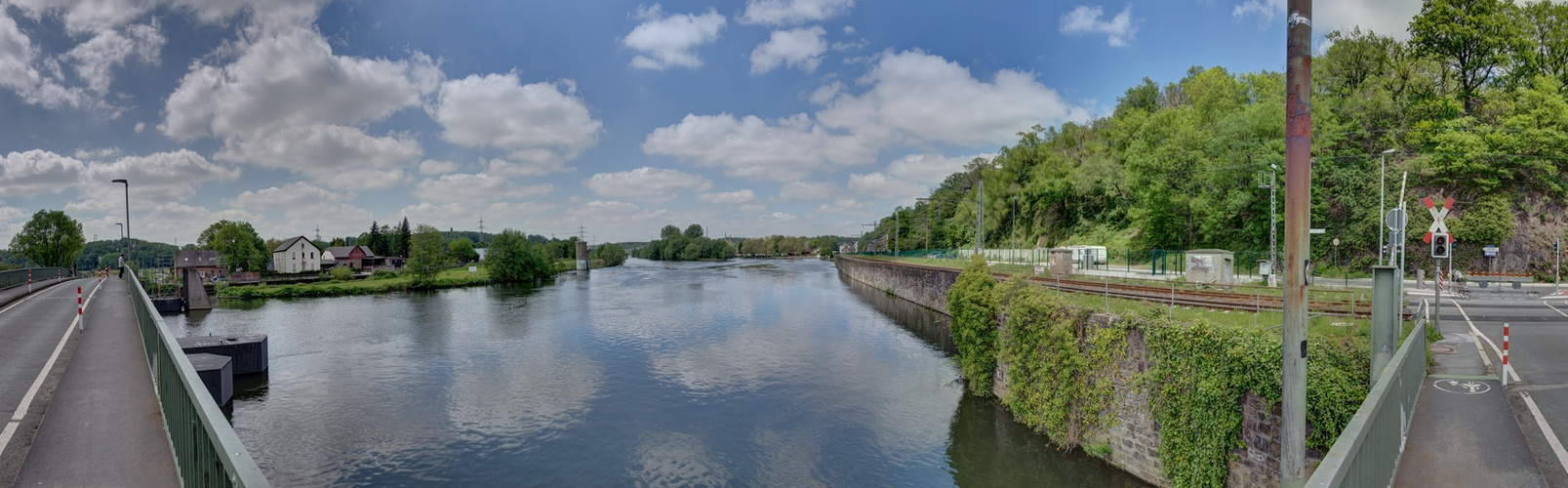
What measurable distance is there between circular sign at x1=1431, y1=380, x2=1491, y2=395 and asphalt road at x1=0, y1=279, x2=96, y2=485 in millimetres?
17023

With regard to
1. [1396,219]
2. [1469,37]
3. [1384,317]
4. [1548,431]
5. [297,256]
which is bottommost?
[1548,431]

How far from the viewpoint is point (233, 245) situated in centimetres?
7638

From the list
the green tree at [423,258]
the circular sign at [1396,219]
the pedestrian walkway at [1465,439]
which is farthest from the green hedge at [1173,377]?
the green tree at [423,258]

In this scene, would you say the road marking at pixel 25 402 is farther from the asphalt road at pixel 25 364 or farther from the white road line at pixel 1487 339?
the white road line at pixel 1487 339

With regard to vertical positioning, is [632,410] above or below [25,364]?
below

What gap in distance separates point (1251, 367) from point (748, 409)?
11.4m

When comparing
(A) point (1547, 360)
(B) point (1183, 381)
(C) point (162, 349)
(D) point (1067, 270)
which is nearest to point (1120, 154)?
(D) point (1067, 270)

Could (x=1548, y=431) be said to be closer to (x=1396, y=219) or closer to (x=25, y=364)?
(x=1396, y=219)

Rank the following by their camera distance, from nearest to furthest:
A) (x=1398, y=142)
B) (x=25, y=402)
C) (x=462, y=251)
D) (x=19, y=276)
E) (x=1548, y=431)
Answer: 1. (x=1548, y=431)
2. (x=25, y=402)
3. (x=19, y=276)
4. (x=1398, y=142)
5. (x=462, y=251)

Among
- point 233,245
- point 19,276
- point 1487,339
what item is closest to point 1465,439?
point 1487,339

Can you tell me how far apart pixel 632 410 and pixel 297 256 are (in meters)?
99.8

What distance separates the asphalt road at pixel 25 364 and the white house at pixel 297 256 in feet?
276

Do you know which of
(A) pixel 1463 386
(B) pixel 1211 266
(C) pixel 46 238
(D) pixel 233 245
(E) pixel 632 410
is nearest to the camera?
(A) pixel 1463 386

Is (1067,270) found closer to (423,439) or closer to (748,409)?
(748,409)
